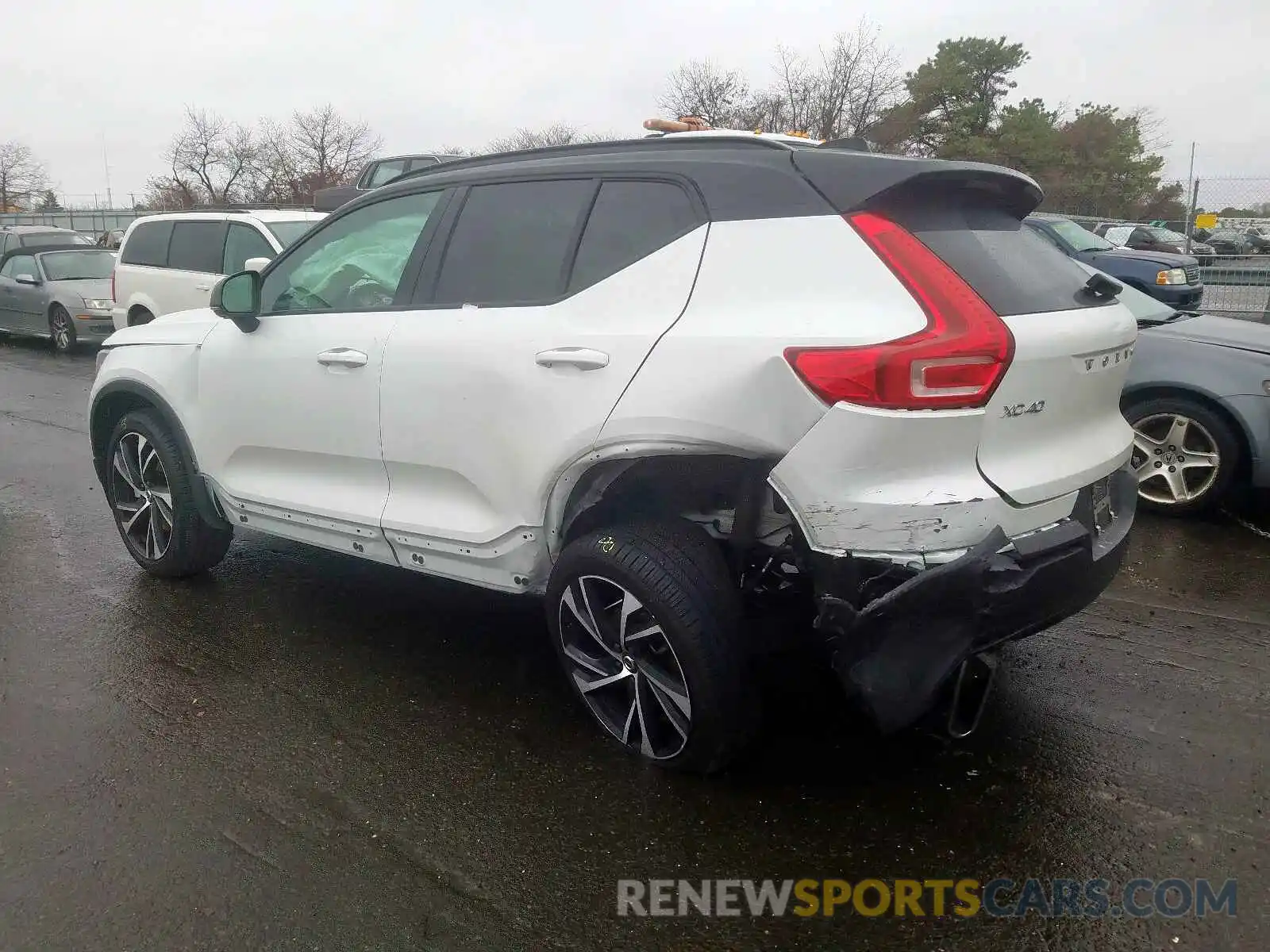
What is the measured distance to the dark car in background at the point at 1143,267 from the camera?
509 inches

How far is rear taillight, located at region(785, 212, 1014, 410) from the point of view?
2381 millimetres

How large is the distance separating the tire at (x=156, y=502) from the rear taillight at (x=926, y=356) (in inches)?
125

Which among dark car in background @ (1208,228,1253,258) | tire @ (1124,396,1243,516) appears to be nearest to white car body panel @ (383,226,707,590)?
tire @ (1124,396,1243,516)

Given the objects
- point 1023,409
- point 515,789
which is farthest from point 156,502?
point 1023,409

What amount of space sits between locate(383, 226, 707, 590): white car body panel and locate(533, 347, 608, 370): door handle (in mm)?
15

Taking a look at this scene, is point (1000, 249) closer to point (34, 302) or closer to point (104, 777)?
point (104, 777)

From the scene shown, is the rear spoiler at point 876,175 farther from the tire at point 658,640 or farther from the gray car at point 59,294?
the gray car at point 59,294

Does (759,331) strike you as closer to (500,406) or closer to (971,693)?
(500,406)

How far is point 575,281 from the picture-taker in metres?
3.05

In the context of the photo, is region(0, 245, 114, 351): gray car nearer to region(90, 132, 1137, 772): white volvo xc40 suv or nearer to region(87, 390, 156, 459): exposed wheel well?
region(87, 390, 156, 459): exposed wheel well

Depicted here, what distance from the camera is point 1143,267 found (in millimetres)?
13312

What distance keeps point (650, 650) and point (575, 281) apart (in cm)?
116

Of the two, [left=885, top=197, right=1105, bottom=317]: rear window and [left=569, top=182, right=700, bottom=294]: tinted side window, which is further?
[left=569, top=182, right=700, bottom=294]: tinted side window

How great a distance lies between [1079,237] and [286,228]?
10500 millimetres
